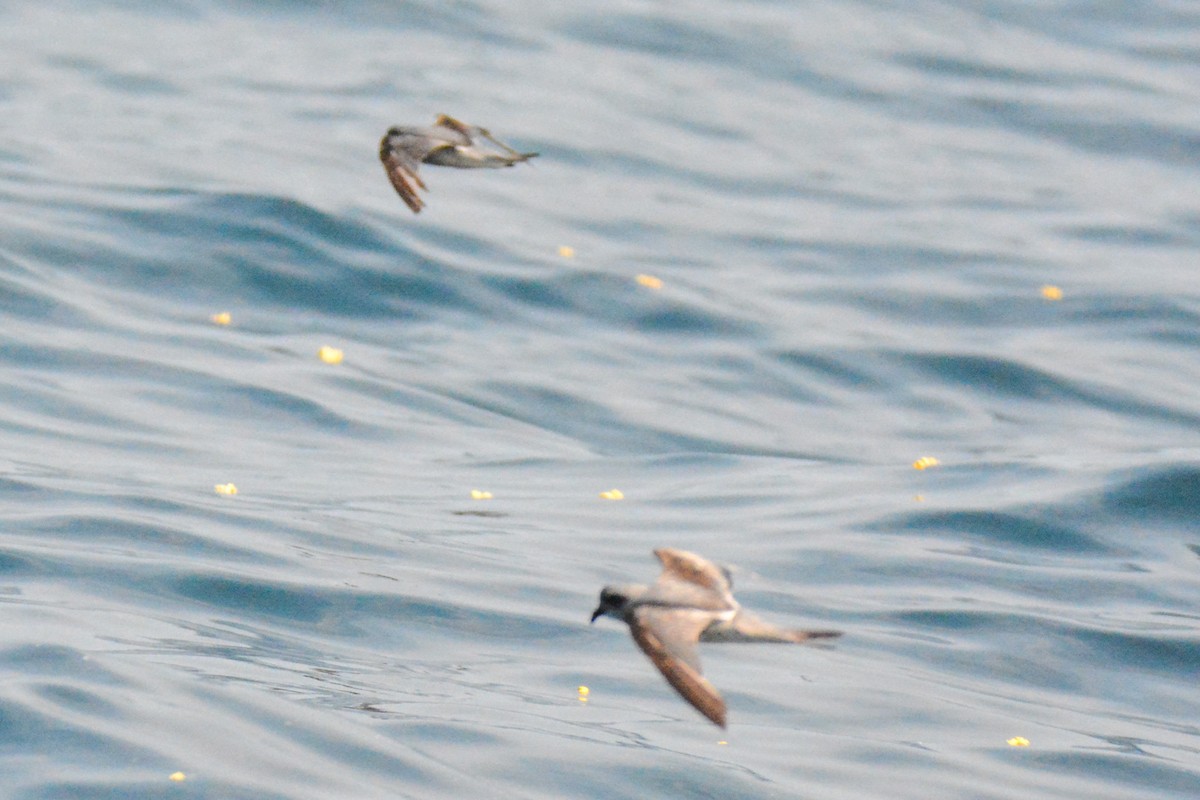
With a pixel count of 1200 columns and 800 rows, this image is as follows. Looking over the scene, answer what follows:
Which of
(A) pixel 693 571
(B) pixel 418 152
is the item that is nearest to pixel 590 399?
(B) pixel 418 152

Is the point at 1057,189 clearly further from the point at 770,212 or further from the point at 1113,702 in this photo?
the point at 1113,702

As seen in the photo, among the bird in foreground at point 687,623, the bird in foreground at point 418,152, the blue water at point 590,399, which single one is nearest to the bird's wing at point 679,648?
the bird in foreground at point 687,623

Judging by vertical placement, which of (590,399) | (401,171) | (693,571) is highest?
(401,171)

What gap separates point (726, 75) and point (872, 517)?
51.8 feet

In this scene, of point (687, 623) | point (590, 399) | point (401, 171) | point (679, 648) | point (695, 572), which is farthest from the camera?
point (590, 399)

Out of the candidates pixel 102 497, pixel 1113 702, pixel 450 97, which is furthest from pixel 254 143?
pixel 1113 702

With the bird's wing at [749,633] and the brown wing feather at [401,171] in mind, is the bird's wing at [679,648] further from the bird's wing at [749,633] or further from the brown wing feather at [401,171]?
the brown wing feather at [401,171]

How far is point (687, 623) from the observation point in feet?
15.9

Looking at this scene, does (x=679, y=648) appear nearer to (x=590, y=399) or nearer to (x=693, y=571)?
(x=693, y=571)

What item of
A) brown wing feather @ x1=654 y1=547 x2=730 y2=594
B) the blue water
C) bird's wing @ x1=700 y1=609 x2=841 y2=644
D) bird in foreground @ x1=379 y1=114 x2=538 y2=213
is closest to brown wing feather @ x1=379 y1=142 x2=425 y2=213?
bird in foreground @ x1=379 y1=114 x2=538 y2=213

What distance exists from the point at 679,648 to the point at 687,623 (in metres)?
0.17

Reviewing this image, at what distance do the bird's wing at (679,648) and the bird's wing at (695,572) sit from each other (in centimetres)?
31

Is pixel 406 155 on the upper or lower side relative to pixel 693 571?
upper

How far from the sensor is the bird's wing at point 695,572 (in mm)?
5266
